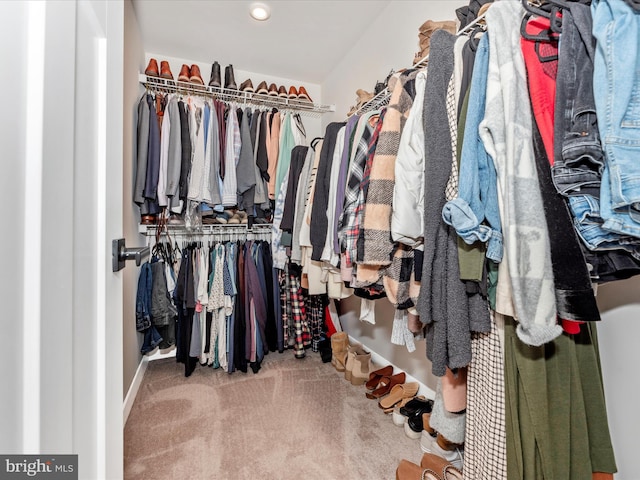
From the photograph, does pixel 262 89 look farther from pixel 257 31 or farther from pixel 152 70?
pixel 152 70

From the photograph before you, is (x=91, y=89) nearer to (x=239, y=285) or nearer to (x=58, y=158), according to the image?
(x=58, y=158)

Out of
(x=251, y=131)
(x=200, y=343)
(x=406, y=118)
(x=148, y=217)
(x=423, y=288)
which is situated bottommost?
(x=200, y=343)

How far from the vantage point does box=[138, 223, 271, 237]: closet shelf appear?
2249 mm

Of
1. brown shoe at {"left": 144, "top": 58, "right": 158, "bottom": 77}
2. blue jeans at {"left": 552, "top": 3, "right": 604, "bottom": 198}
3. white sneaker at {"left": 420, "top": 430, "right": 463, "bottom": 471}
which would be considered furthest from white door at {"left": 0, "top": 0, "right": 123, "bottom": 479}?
brown shoe at {"left": 144, "top": 58, "right": 158, "bottom": 77}

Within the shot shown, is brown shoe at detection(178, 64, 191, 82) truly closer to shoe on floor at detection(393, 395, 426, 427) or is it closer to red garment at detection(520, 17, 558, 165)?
red garment at detection(520, 17, 558, 165)

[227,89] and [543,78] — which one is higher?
[227,89]

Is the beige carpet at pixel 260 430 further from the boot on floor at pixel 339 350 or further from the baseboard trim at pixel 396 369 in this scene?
the baseboard trim at pixel 396 369

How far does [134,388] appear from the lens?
5.87 ft

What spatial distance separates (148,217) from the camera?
2090mm

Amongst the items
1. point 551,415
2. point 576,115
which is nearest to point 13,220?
point 576,115

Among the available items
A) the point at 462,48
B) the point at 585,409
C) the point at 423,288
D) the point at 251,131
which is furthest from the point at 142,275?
the point at 585,409

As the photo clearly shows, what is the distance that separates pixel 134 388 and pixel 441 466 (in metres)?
1.76

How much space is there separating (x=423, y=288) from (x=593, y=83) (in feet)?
1.86

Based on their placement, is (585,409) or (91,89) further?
(585,409)
